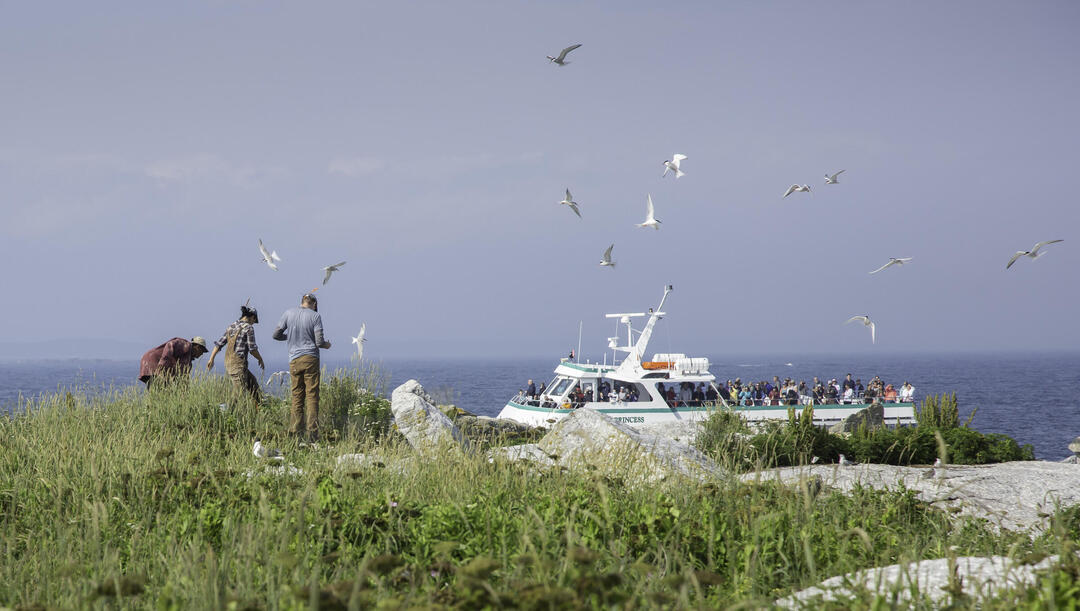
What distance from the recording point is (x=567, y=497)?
19.0 feet

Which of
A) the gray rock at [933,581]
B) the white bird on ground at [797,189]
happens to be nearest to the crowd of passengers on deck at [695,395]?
the white bird on ground at [797,189]

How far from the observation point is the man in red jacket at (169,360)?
42.3ft

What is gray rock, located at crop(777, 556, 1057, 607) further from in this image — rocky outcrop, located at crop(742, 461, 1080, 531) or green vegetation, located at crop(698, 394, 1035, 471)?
green vegetation, located at crop(698, 394, 1035, 471)

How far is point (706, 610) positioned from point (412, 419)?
976 cm

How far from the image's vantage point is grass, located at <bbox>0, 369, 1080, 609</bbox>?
328 centimetres

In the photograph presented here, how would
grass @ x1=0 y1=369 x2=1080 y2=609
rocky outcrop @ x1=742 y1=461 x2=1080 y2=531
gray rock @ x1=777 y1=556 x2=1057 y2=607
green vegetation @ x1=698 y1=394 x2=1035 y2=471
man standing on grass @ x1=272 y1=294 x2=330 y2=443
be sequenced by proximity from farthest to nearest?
man standing on grass @ x1=272 y1=294 x2=330 y2=443, green vegetation @ x1=698 y1=394 x2=1035 y2=471, rocky outcrop @ x1=742 y1=461 x2=1080 y2=531, gray rock @ x1=777 y1=556 x2=1057 y2=607, grass @ x1=0 y1=369 x2=1080 y2=609

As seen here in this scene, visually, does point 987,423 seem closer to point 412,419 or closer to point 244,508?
point 412,419

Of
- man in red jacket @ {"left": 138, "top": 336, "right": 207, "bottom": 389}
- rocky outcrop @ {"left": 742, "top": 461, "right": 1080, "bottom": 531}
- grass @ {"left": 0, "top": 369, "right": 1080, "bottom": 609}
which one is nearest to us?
grass @ {"left": 0, "top": 369, "right": 1080, "bottom": 609}

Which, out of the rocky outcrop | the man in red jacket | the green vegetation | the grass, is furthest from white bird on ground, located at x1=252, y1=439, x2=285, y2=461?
the green vegetation

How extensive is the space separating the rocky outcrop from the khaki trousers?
658cm

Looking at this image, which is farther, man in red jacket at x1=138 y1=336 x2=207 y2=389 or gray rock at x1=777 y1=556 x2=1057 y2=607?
man in red jacket at x1=138 y1=336 x2=207 y2=389

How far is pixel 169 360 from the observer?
13.2 metres

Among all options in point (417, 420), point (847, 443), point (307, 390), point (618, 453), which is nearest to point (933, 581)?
point (618, 453)

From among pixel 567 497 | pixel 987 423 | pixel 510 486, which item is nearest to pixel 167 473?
pixel 510 486
